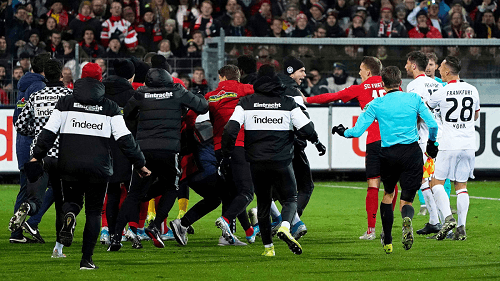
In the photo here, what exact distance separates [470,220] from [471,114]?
2.35 m

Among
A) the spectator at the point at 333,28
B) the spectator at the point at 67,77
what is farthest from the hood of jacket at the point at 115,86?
the spectator at the point at 333,28

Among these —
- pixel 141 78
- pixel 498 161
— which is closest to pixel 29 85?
pixel 141 78

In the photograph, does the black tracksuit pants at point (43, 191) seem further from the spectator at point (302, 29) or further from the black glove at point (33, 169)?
the spectator at point (302, 29)

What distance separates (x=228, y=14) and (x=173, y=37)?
183 centimetres

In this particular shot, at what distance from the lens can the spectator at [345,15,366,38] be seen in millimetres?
19953

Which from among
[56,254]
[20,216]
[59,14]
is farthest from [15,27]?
[56,254]

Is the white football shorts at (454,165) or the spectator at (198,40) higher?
the spectator at (198,40)

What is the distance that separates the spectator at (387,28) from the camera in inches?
787

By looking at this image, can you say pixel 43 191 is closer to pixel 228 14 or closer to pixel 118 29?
pixel 118 29

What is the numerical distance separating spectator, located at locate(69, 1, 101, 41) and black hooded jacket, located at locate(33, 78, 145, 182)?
38.2ft

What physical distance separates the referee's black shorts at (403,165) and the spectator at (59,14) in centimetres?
1280

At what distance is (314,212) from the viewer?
42.7 feet

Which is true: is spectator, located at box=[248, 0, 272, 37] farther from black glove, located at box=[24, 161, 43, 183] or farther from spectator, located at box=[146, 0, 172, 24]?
black glove, located at box=[24, 161, 43, 183]

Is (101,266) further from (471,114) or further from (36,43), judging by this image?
(36,43)
